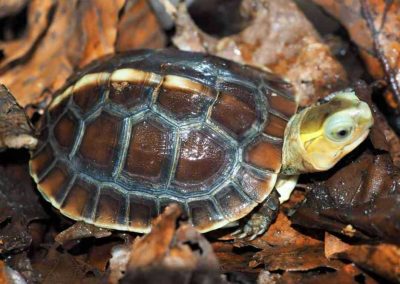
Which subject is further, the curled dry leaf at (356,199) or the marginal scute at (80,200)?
the marginal scute at (80,200)

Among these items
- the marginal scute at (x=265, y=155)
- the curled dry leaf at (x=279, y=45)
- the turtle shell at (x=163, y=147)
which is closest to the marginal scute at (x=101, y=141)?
the turtle shell at (x=163, y=147)

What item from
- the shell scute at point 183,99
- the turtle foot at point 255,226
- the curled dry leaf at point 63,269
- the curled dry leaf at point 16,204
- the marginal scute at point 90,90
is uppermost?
the shell scute at point 183,99

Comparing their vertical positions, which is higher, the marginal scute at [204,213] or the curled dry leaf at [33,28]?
the curled dry leaf at [33,28]

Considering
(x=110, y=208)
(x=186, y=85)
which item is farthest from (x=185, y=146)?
(x=110, y=208)

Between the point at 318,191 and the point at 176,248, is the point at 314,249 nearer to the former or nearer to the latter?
the point at 318,191

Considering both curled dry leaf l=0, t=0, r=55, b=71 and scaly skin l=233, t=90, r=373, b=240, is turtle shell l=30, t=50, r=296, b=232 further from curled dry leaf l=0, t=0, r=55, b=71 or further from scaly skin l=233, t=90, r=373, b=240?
curled dry leaf l=0, t=0, r=55, b=71

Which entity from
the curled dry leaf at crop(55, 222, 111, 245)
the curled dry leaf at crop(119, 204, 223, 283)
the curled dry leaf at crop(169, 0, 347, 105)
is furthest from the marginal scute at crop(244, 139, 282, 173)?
the curled dry leaf at crop(55, 222, 111, 245)

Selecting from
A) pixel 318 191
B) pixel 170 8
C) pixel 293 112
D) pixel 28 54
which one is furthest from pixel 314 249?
pixel 28 54

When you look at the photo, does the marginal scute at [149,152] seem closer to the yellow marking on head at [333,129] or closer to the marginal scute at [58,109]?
the marginal scute at [58,109]

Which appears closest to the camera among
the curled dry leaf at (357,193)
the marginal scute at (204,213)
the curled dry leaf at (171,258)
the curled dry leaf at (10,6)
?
the curled dry leaf at (171,258)
